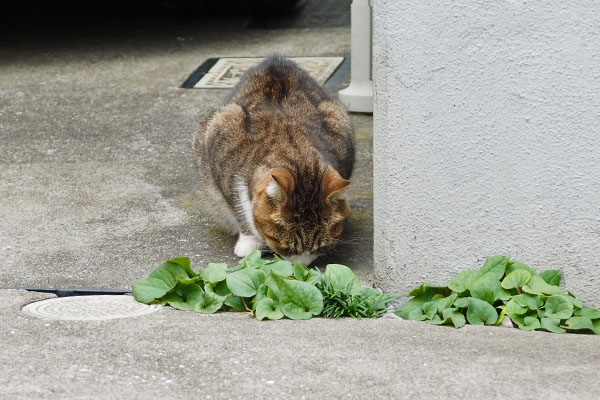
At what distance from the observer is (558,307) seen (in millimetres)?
3586

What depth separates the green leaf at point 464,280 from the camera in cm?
370

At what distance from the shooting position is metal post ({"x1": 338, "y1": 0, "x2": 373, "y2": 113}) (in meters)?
6.64

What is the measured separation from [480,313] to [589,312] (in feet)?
1.39

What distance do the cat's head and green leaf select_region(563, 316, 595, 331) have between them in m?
1.10

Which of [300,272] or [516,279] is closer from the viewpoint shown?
[516,279]

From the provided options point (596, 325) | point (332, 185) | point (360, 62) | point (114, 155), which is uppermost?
point (332, 185)

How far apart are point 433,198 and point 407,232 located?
0.59 ft

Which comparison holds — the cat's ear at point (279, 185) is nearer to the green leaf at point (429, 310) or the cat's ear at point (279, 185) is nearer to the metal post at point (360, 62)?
the green leaf at point (429, 310)

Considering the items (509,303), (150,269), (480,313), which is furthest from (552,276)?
(150,269)

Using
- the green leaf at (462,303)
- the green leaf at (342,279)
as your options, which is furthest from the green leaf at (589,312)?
the green leaf at (342,279)

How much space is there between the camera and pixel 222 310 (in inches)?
148

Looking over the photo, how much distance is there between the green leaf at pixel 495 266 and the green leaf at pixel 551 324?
24 centimetres

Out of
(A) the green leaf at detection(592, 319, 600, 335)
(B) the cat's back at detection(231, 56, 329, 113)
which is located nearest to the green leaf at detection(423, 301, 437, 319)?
(A) the green leaf at detection(592, 319, 600, 335)

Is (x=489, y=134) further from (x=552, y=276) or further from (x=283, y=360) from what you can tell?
(x=283, y=360)
